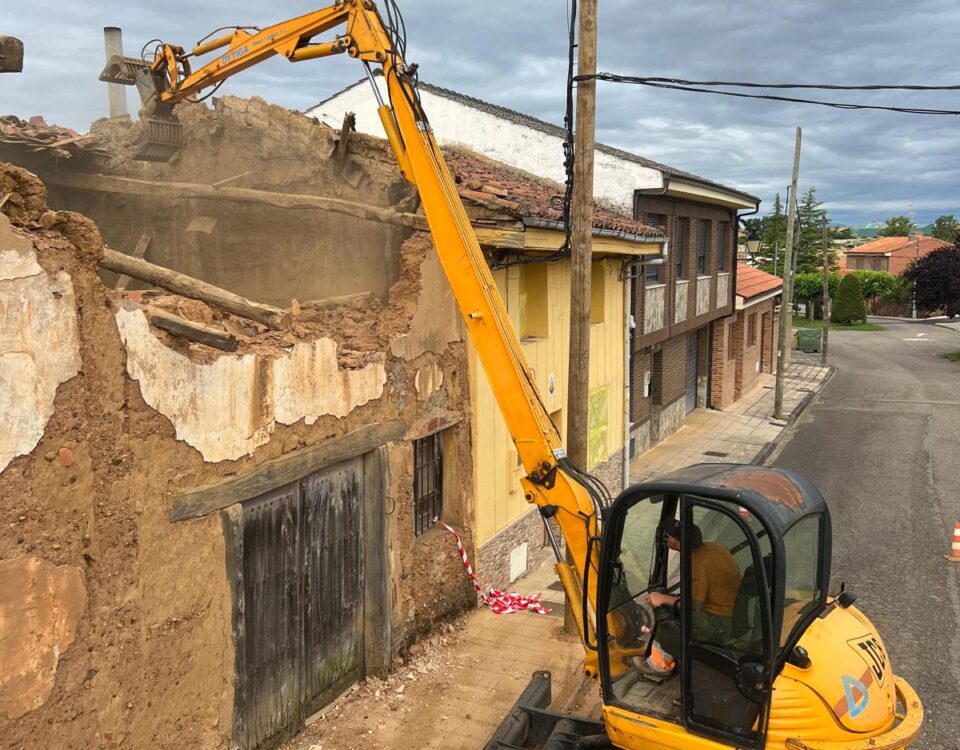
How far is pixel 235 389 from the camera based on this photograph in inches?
231

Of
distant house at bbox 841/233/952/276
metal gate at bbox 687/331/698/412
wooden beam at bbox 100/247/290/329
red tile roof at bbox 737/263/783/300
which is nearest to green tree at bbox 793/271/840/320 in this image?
distant house at bbox 841/233/952/276

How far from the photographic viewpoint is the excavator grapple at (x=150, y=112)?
8.02 metres

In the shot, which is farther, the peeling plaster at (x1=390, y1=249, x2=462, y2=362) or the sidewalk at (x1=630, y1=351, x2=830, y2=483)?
the sidewalk at (x1=630, y1=351, x2=830, y2=483)

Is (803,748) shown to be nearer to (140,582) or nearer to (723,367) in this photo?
(140,582)

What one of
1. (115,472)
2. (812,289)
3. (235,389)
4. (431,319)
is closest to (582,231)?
(431,319)

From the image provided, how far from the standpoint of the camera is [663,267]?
18922 millimetres

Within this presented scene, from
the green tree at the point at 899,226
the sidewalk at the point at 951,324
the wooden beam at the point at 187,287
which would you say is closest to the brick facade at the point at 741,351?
the wooden beam at the point at 187,287

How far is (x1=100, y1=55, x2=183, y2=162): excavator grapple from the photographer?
26.3 feet

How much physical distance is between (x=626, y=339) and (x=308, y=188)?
24.3ft

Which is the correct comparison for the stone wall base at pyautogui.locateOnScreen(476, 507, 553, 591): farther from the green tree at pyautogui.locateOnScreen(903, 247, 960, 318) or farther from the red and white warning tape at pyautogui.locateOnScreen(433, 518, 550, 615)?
the green tree at pyautogui.locateOnScreen(903, 247, 960, 318)

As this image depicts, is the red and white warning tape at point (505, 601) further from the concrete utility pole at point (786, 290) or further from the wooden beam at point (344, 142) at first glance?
the concrete utility pole at point (786, 290)

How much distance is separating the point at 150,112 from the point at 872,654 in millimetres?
7897

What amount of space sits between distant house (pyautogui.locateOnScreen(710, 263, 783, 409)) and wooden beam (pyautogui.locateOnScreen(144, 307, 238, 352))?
20.6 metres

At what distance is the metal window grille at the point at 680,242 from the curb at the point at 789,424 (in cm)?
471
